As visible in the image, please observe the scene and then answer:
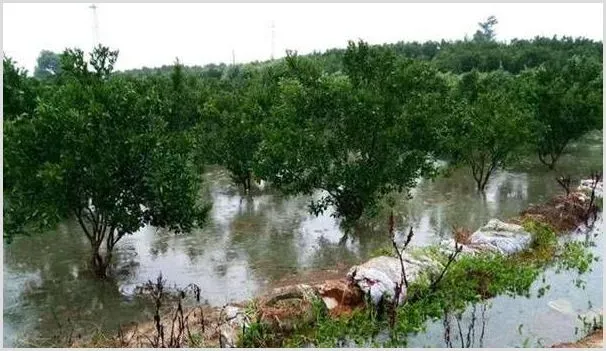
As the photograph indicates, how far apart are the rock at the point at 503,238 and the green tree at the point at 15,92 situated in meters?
13.5

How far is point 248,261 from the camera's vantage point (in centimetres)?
1495

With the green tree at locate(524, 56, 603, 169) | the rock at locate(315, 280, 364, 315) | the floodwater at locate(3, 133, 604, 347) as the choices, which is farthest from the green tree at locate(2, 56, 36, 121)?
the green tree at locate(524, 56, 603, 169)

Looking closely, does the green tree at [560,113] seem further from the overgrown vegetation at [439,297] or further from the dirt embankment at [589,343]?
the dirt embankment at [589,343]

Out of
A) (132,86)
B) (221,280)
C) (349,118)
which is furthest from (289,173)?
(132,86)

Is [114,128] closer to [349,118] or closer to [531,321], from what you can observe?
[349,118]

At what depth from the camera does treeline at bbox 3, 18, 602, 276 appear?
12117 mm

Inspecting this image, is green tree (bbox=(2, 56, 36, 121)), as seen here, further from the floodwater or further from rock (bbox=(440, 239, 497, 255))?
rock (bbox=(440, 239, 497, 255))

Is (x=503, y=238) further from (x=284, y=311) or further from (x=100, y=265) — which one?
(x=100, y=265)

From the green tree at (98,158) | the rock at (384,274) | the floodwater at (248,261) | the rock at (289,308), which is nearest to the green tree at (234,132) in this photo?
the floodwater at (248,261)

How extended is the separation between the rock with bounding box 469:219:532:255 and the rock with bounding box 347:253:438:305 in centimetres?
221

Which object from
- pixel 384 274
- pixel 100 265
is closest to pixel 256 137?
pixel 100 265

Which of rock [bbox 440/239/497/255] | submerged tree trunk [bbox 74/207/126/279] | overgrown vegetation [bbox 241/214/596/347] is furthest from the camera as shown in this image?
rock [bbox 440/239/497/255]

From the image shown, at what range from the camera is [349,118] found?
15.7 metres

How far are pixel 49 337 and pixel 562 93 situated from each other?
829 inches
